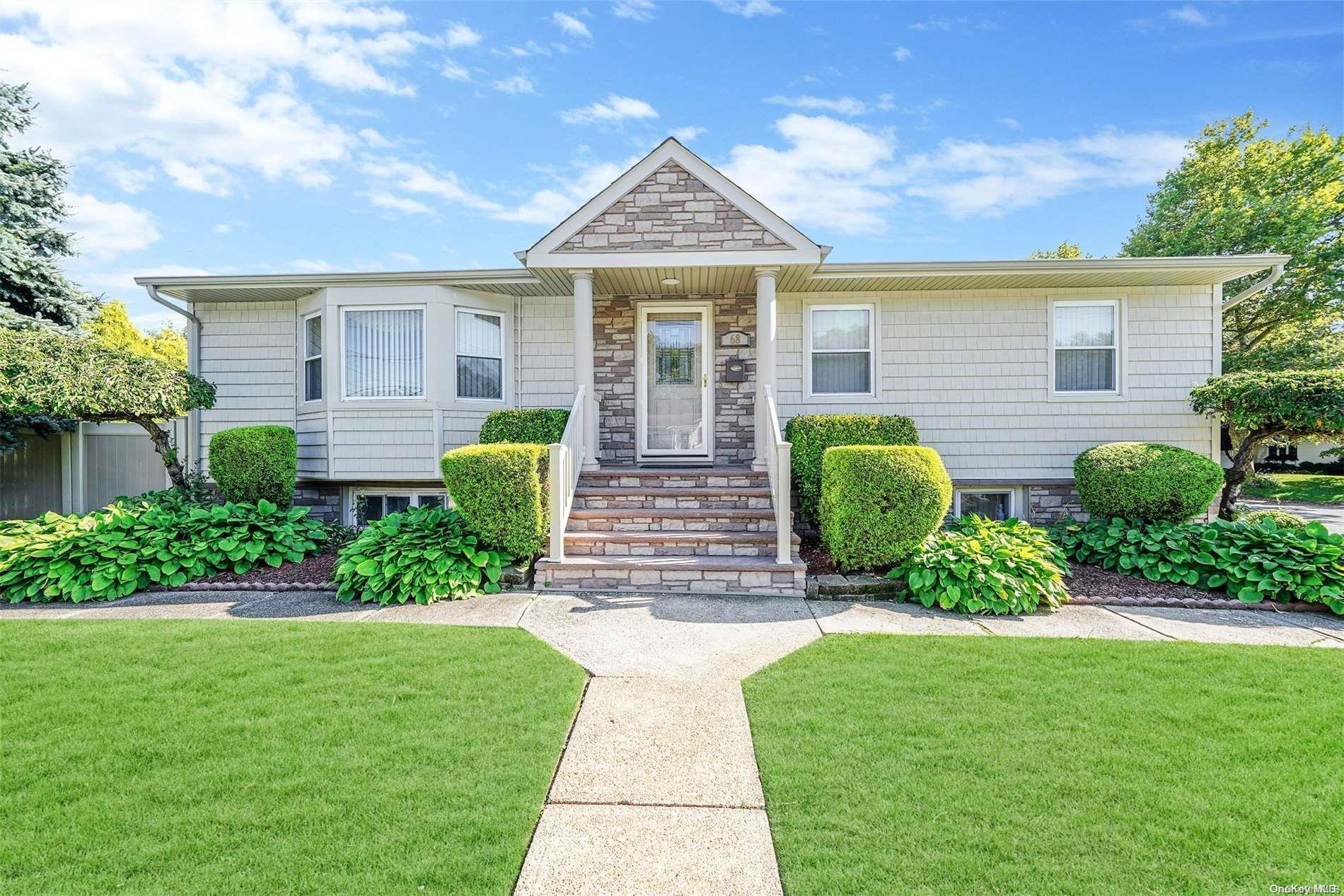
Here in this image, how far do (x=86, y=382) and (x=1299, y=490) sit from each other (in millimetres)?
27285

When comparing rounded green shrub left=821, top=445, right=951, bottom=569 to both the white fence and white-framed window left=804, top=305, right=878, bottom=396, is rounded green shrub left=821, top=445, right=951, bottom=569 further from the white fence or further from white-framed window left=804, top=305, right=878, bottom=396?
the white fence

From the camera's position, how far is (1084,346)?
27.6 ft

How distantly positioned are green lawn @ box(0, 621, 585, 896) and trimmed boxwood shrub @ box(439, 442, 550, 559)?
159 centimetres

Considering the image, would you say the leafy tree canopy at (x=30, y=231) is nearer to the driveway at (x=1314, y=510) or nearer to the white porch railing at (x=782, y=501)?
the white porch railing at (x=782, y=501)

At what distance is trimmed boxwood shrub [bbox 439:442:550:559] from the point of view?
585 cm

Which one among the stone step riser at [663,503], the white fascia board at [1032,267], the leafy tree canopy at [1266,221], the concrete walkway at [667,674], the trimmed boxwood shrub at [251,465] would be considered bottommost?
the concrete walkway at [667,674]

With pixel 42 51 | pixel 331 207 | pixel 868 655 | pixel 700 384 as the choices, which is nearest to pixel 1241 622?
pixel 868 655

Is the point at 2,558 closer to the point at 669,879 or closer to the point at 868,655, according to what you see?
the point at 669,879

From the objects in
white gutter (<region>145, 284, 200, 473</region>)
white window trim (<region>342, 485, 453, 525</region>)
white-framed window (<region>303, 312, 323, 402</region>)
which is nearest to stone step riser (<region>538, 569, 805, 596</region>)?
white window trim (<region>342, 485, 453, 525</region>)

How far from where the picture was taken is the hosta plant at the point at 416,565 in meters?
5.52

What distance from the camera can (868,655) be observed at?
13.4 ft

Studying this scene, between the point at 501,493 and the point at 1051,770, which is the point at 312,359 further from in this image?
the point at 1051,770

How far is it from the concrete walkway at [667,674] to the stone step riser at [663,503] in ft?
4.78

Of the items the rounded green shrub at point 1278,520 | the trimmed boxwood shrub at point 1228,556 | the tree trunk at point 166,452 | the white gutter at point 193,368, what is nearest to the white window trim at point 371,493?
the tree trunk at point 166,452
